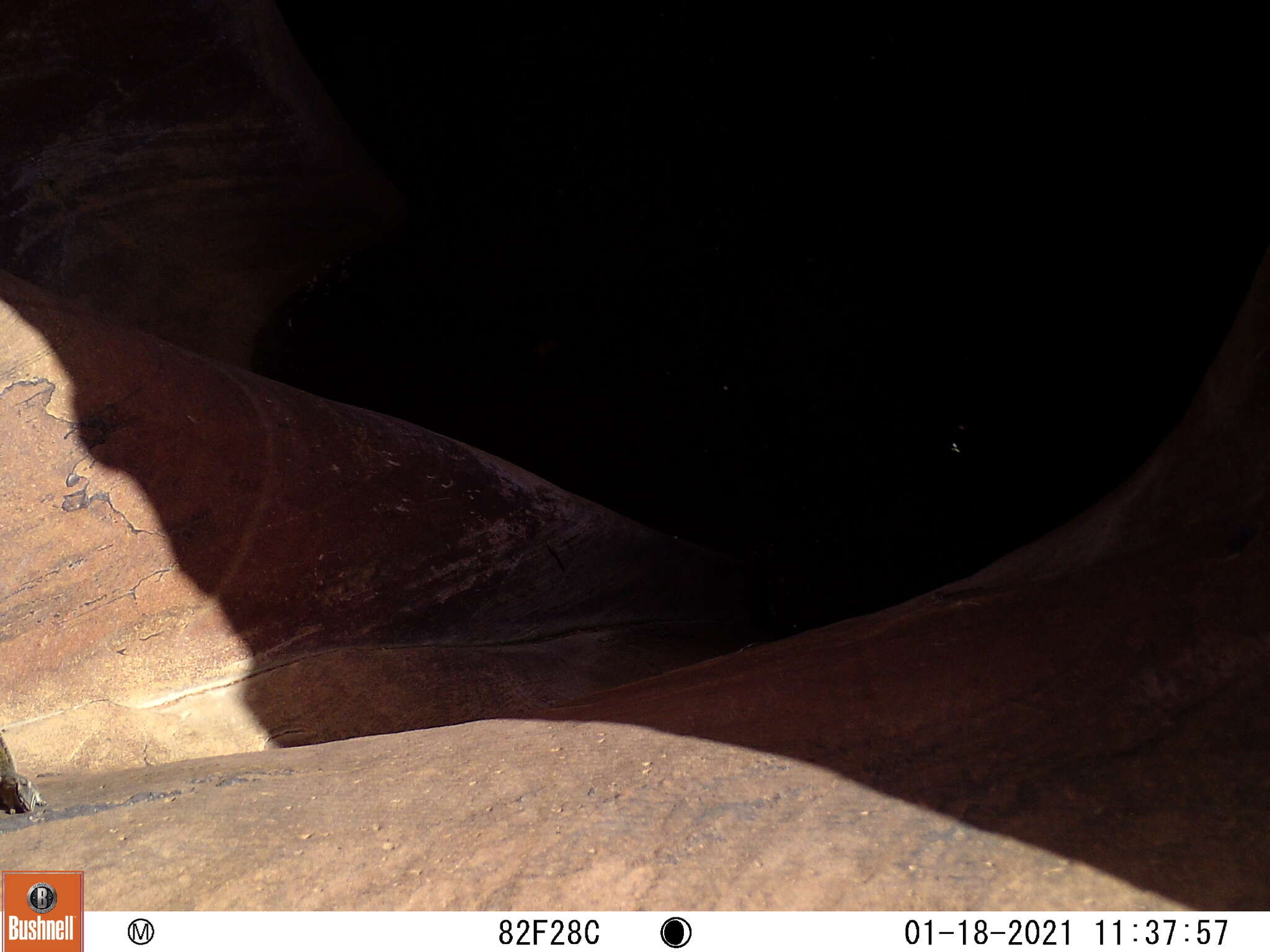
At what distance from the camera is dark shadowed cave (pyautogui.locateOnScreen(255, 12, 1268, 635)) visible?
3.32 meters

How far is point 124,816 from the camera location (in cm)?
124

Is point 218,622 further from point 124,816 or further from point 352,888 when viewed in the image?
point 352,888

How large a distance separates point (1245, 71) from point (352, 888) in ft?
12.5

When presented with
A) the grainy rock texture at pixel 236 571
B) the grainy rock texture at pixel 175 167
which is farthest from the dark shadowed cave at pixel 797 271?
the grainy rock texture at pixel 236 571

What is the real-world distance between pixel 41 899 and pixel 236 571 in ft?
3.21
